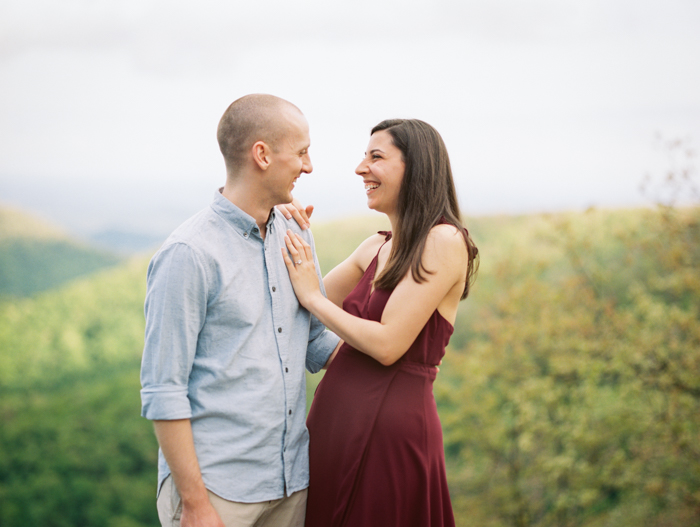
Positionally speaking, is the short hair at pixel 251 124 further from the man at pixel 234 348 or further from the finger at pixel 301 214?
the finger at pixel 301 214

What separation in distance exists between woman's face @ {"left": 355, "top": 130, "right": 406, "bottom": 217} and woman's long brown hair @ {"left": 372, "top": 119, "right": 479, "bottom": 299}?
2cm

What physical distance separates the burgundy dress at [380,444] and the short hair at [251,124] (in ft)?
2.18

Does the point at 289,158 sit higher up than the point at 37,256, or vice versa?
the point at 289,158

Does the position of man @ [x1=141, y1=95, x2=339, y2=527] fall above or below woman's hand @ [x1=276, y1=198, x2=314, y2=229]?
below

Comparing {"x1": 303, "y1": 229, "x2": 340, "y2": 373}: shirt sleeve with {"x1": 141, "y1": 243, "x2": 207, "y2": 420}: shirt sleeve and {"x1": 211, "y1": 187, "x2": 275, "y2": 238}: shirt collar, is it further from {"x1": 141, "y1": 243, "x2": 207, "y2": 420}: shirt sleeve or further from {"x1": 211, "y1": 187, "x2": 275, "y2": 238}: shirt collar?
{"x1": 141, "y1": 243, "x2": 207, "y2": 420}: shirt sleeve

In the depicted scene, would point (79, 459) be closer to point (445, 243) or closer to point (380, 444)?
point (380, 444)

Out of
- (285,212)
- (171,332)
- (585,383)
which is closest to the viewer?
(171,332)

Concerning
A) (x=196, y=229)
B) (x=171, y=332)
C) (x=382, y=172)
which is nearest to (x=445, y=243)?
(x=382, y=172)

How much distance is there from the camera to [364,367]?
6.71ft

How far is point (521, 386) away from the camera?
6570 mm

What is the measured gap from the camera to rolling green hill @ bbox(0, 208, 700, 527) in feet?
19.0

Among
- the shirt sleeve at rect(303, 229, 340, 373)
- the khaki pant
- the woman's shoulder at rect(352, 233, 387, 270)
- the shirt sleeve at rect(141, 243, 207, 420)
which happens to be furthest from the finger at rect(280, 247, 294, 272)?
the khaki pant

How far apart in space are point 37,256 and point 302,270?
27.1 feet

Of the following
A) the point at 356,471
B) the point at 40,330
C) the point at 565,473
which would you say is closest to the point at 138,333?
the point at 40,330
